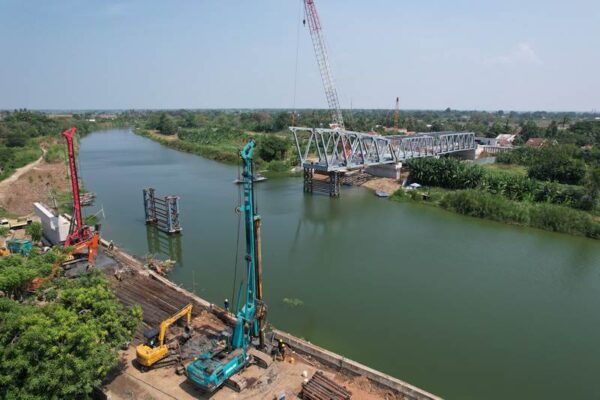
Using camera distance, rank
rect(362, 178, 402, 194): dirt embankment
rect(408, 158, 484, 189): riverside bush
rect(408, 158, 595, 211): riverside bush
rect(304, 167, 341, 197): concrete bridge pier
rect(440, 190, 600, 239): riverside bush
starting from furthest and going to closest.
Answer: rect(362, 178, 402, 194): dirt embankment
rect(304, 167, 341, 197): concrete bridge pier
rect(408, 158, 484, 189): riverside bush
rect(408, 158, 595, 211): riverside bush
rect(440, 190, 600, 239): riverside bush

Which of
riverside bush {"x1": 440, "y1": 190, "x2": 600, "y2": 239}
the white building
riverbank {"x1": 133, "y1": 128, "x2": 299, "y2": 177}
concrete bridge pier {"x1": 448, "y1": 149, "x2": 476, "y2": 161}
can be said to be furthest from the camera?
concrete bridge pier {"x1": 448, "y1": 149, "x2": 476, "y2": 161}

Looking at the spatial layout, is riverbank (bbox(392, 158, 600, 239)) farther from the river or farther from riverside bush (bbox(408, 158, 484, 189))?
the river

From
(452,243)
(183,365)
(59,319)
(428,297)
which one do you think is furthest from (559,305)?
(59,319)

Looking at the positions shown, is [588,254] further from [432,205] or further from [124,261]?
[124,261]

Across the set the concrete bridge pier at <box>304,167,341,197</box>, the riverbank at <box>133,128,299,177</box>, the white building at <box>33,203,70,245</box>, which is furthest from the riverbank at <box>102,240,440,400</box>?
the concrete bridge pier at <box>304,167,341,197</box>

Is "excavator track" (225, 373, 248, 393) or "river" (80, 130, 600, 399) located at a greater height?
"excavator track" (225, 373, 248, 393)
